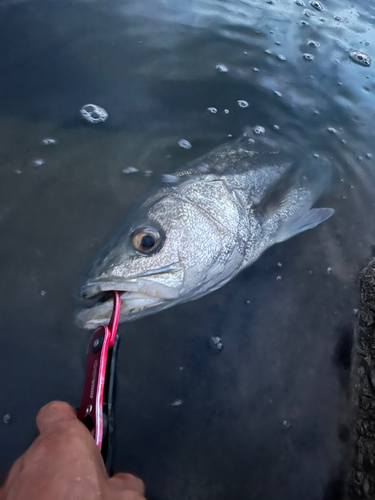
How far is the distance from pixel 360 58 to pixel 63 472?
520cm

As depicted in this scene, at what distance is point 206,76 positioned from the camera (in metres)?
3.27

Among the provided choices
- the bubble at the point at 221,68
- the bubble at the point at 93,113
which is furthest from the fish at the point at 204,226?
the bubble at the point at 221,68

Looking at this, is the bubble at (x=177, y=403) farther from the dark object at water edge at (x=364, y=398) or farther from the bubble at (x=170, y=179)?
the bubble at (x=170, y=179)

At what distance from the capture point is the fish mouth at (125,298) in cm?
147

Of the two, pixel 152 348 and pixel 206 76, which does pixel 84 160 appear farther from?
pixel 206 76

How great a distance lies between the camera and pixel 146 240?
1.64m

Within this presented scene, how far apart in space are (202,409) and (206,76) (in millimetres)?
3007

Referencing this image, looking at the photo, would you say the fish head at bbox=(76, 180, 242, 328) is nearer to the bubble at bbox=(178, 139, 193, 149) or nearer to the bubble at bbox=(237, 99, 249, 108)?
the bubble at bbox=(178, 139, 193, 149)

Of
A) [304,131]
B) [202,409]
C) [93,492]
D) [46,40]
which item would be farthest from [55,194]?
[304,131]

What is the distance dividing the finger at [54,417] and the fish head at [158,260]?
1.32ft

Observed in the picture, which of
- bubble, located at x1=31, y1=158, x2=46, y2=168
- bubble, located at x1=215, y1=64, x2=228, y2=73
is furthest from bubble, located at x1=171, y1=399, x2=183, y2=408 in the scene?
bubble, located at x1=215, y1=64, x2=228, y2=73

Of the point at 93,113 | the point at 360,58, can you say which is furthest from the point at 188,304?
the point at 360,58

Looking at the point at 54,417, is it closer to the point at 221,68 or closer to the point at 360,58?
the point at 221,68

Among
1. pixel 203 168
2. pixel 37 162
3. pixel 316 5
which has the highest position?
pixel 316 5
